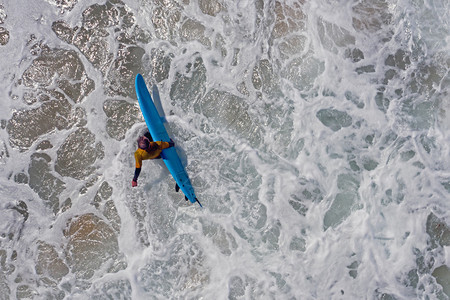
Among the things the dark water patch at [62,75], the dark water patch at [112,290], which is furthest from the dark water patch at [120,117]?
the dark water patch at [112,290]

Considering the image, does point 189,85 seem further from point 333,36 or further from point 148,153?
point 333,36

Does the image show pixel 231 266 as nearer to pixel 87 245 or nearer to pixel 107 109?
pixel 87 245

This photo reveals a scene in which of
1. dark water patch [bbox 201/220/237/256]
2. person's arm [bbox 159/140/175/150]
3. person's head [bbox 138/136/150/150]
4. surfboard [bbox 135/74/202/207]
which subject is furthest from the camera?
dark water patch [bbox 201/220/237/256]

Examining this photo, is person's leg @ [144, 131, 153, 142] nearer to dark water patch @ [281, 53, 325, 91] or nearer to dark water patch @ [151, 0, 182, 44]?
dark water patch @ [151, 0, 182, 44]

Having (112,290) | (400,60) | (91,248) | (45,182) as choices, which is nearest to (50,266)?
(91,248)

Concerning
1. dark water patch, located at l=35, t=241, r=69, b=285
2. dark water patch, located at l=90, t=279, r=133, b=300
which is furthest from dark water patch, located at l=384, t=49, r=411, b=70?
dark water patch, located at l=35, t=241, r=69, b=285

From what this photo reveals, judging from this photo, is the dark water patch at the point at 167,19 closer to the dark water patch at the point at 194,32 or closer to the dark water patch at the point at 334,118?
the dark water patch at the point at 194,32
